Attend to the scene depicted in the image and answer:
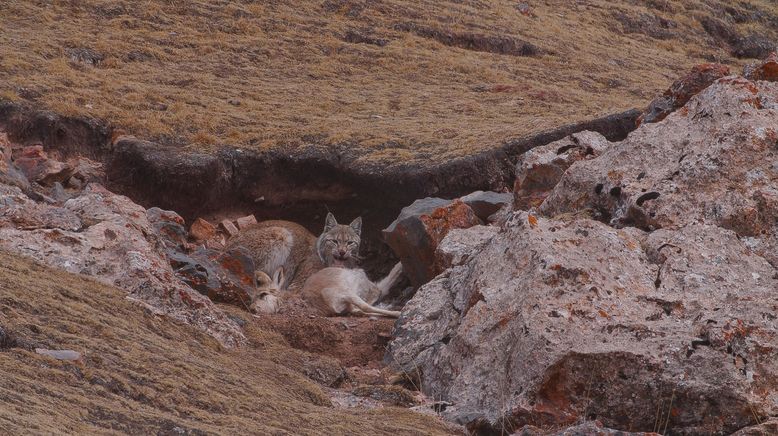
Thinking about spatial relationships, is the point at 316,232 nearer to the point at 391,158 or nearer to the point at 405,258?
the point at 391,158

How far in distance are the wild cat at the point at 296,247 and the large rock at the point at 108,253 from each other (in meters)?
4.80

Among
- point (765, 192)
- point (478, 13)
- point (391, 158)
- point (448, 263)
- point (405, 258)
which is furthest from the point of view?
point (478, 13)

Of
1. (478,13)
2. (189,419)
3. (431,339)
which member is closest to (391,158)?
(431,339)

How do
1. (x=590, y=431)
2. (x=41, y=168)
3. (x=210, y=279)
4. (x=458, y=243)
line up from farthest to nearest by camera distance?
(x=41, y=168) < (x=458, y=243) < (x=210, y=279) < (x=590, y=431)

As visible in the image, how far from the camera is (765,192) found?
382 inches

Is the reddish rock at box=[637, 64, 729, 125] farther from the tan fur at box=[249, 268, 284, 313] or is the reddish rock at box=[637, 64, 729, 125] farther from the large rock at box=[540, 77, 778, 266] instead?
the tan fur at box=[249, 268, 284, 313]

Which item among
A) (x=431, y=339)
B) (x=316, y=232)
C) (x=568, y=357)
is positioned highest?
(x=568, y=357)

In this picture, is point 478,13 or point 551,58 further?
point 478,13

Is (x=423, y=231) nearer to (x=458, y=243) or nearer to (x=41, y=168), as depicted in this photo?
(x=458, y=243)

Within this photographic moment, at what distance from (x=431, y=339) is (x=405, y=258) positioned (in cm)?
394

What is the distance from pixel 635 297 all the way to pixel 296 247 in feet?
27.9

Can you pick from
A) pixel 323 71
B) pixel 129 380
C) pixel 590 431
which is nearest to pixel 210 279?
pixel 129 380

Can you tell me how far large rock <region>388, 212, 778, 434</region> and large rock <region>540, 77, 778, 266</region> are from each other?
37 centimetres

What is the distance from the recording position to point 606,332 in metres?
7.92
